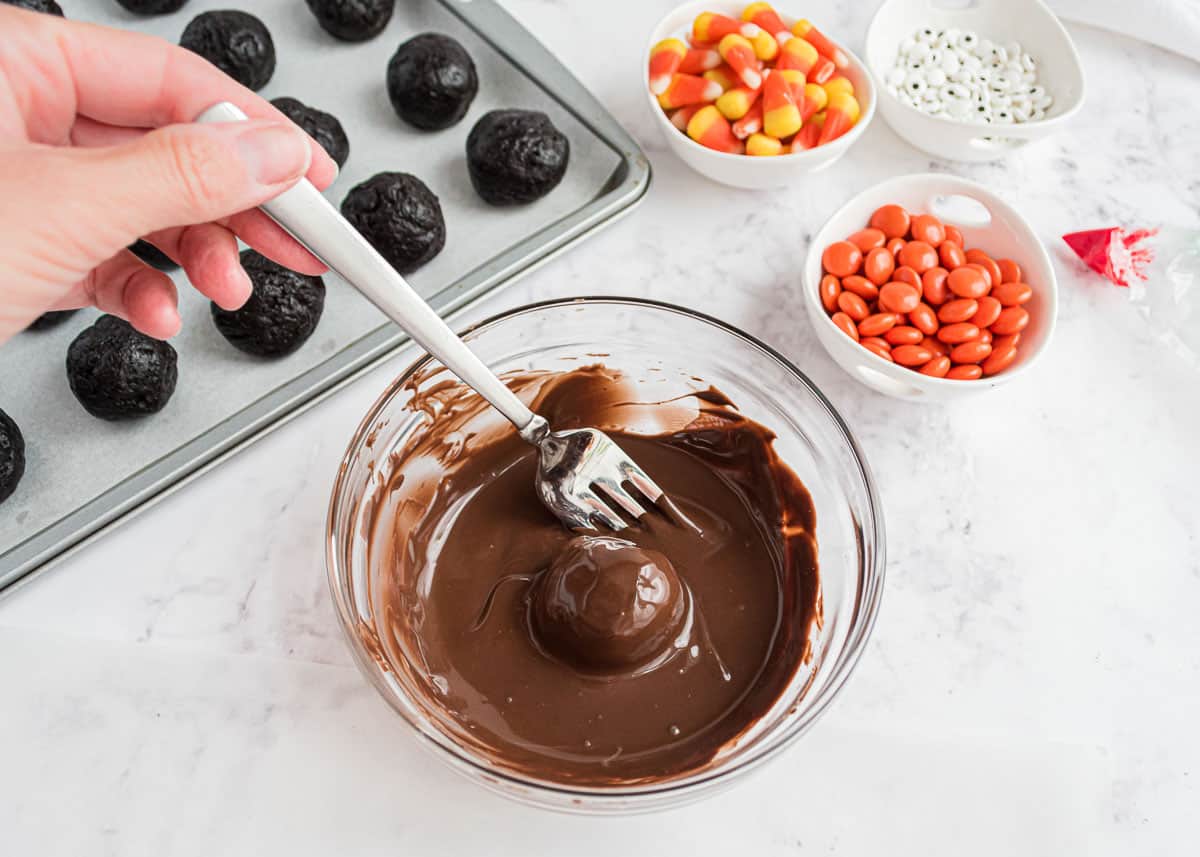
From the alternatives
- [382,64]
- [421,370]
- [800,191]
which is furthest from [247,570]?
[800,191]

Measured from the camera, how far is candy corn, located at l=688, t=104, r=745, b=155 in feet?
6.11

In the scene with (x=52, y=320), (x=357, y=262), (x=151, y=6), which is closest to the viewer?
(x=357, y=262)

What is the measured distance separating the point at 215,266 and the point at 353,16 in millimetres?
846

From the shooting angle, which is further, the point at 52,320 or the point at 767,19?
the point at 767,19

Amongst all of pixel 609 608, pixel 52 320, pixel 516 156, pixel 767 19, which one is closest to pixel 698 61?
pixel 767 19

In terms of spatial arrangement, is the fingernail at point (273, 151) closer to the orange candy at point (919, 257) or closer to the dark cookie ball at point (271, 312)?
the dark cookie ball at point (271, 312)

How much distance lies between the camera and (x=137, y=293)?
4.77ft

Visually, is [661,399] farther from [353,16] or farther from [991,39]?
[991,39]

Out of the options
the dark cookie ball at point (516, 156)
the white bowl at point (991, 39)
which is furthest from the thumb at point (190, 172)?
the white bowl at point (991, 39)

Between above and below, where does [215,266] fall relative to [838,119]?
below

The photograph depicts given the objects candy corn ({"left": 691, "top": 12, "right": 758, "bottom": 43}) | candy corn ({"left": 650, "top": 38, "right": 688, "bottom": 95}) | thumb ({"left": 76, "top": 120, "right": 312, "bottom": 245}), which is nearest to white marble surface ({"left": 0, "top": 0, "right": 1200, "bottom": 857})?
candy corn ({"left": 650, "top": 38, "right": 688, "bottom": 95})

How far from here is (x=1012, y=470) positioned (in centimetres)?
171

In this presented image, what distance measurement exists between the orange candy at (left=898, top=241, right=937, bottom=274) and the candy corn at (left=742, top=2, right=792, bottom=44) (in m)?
0.52

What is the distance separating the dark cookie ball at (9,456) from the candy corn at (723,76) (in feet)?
4.42
